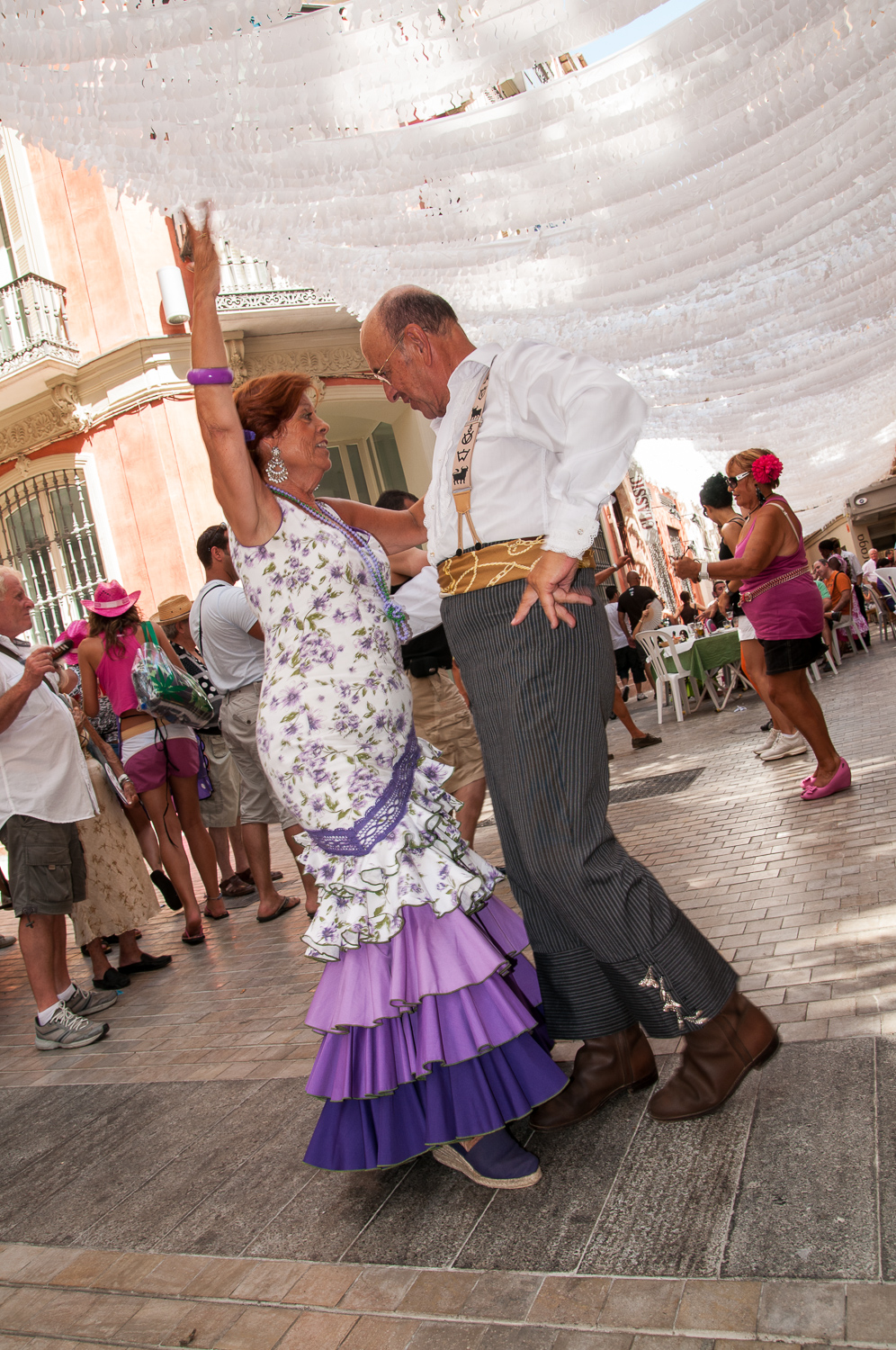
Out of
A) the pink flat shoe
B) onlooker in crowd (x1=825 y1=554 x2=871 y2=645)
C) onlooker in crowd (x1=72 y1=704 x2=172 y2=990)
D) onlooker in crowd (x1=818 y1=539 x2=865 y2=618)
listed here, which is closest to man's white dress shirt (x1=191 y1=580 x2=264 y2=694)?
onlooker in crowd (x1=72 y1=704 x2=172 y2=990)

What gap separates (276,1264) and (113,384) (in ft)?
43.4

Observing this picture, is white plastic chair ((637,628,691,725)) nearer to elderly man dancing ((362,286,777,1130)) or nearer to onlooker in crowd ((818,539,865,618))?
onlooker in crowd ((818,539,865,618))

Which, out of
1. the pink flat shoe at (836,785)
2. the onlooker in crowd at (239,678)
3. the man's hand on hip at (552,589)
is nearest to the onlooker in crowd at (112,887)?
the onlooker in crowd at (239,678)

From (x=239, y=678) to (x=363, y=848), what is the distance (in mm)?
3117

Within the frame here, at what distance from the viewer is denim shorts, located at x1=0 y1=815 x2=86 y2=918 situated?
394cm

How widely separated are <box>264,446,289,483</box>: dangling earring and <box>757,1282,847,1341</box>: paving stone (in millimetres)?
1933

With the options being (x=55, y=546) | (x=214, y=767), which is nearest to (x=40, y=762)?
(x=214, y=767)

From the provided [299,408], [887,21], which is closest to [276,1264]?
[299,408]

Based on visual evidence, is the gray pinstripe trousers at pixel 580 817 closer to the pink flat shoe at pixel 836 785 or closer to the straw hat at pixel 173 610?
the pink flat shoe at pixel 836 785

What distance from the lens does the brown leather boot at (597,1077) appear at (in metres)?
2.06

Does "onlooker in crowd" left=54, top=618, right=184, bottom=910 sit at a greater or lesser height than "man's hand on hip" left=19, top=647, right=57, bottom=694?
lesser

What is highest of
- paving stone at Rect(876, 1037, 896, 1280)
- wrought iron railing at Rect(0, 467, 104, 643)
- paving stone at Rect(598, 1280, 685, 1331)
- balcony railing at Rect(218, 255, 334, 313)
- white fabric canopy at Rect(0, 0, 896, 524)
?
balcony railing at Rect(218, 255, 334, 313)

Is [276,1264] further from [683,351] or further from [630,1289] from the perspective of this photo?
[683,351]

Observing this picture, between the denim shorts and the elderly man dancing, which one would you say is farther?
the denim shorts
